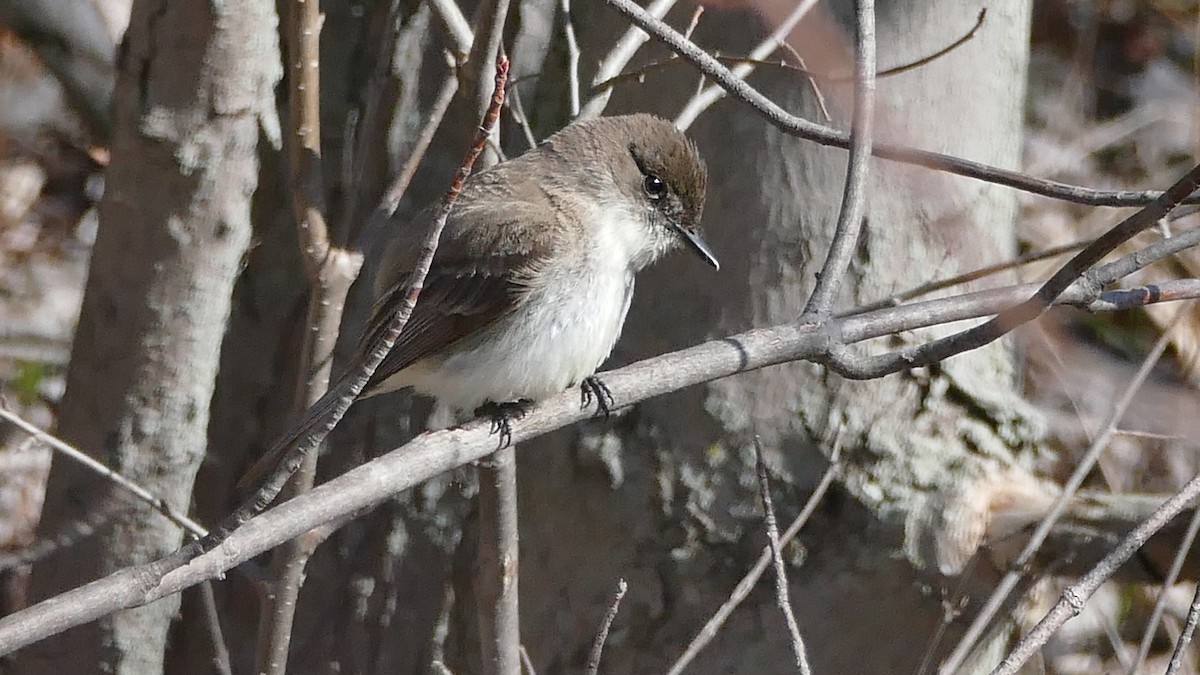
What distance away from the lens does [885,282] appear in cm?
360

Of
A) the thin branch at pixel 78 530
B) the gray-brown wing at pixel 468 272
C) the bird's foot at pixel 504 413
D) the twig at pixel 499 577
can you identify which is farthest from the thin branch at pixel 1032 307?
the thin branch at pixel 78 530

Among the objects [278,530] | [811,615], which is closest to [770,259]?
[811,615]

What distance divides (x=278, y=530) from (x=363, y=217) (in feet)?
6.48

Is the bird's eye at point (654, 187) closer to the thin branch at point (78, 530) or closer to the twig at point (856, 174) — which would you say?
the twig at point (856, 174)

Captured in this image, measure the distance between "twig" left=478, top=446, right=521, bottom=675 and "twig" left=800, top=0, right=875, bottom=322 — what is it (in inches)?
32.1

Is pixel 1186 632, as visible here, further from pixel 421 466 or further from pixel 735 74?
pixel 735 74

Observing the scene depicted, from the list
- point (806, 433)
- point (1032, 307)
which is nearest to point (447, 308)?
point (806, 433)

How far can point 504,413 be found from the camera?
3.19 m

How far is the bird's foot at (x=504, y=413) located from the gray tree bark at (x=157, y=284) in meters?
0.80

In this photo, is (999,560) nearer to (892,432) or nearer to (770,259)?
(892,432)

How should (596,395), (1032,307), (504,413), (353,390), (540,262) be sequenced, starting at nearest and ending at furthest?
(353,390) < (1032,307) < (596,395) < (504,413) < (540,262)

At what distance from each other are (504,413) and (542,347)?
0.23 meters

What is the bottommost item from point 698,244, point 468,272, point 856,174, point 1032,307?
point 1032,307

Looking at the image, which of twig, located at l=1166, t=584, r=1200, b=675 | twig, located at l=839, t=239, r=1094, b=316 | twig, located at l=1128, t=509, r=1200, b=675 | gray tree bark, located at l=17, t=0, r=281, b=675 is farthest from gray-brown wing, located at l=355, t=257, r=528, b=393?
twig, located at l=1166, t=584, r=1200, b=675
